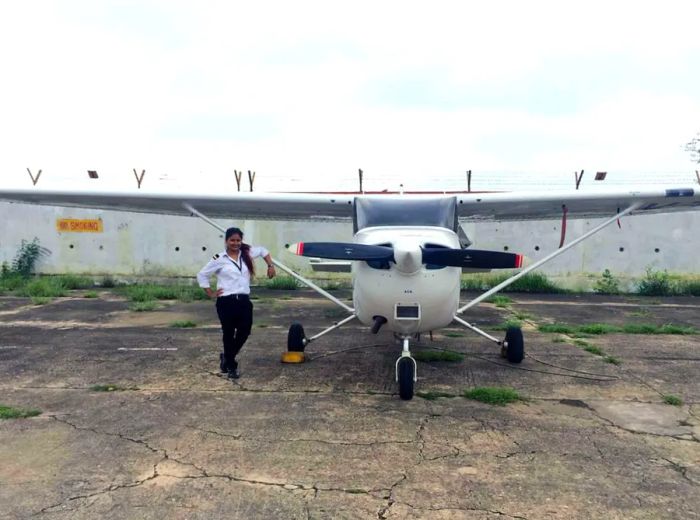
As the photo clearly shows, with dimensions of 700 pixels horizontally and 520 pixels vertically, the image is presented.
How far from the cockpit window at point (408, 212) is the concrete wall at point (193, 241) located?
316 inches

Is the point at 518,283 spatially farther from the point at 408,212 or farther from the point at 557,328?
the point at 408,212

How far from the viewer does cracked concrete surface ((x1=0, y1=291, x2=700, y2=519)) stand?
289 cm

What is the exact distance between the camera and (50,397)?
4.80 m

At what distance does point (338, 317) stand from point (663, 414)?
19.7 feet

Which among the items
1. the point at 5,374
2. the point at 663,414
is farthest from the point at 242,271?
the point at 663,414

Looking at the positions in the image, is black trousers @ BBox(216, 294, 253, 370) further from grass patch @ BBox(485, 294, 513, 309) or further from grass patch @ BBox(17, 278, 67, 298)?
grass patch @ BBox(17, 278, 67, 298)

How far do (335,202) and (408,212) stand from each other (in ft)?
4.82

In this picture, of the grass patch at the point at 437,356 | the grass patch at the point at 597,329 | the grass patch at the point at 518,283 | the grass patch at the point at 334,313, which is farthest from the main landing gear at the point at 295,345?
the grass patch at the point at 518,283

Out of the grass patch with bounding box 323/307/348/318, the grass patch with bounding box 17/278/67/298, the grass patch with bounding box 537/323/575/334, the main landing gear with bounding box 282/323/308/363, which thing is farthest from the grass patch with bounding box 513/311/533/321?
the grass patch with bounding box 17/278/67/298

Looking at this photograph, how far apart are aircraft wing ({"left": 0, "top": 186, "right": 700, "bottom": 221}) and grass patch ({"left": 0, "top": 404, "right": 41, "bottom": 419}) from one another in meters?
3.33

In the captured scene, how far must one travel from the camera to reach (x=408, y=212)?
557cm

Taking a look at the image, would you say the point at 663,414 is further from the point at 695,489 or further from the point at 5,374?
the point at 5,374

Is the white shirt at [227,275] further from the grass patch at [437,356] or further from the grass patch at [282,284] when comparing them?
the grass patch at [282,284]

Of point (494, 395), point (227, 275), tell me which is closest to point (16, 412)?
point (227, 275)
